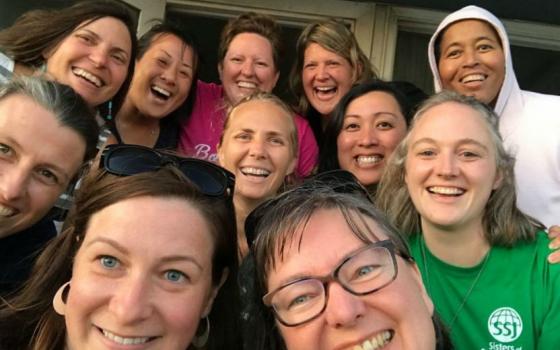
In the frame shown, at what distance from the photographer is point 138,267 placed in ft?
5.06

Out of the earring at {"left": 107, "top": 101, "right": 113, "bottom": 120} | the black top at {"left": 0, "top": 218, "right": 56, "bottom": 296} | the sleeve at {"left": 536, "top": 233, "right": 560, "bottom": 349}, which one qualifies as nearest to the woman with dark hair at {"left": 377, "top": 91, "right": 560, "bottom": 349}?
the sleeve at {"left": 536, "top": 233, "right": 560, "bottom": 349}

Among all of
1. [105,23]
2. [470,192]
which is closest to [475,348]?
[470,192]

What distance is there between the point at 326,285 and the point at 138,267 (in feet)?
1.60

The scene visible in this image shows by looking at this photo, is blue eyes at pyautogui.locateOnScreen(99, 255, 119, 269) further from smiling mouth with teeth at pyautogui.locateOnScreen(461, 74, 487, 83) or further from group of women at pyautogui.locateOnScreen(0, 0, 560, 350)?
smiling mouth with teeth at pyautogui.locateOnScreen(461, 74, 487, 83)

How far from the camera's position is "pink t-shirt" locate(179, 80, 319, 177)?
3590mm

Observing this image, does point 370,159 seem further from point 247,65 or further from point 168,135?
point 168,135

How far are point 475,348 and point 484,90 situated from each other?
1.61 m

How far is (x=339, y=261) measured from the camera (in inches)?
62.1

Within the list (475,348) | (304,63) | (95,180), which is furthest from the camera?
(304,63)

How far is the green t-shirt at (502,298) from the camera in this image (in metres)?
2.22

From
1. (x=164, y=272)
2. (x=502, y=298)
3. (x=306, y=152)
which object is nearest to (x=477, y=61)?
(x=306, y=152)

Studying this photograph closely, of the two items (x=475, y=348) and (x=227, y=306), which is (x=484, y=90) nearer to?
(x=475, y=348)

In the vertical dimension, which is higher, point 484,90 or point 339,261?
point 484,90

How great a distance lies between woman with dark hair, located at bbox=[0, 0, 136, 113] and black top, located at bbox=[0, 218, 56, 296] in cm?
85
